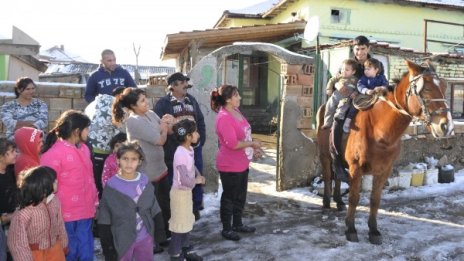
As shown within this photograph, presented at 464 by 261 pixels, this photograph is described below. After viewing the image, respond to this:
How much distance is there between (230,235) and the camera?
192 inches

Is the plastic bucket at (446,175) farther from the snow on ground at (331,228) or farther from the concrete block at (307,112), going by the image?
the concrete block at (307,112)

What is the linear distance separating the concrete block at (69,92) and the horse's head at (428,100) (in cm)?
441

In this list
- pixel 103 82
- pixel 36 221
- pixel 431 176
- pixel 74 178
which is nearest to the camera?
pixel 36 221

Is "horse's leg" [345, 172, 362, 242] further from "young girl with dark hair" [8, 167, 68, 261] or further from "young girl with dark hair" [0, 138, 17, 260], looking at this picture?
"young girl with dark hair" [0, 138, 17, 260]

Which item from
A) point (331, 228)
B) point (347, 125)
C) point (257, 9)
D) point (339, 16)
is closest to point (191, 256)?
point (331, 228)

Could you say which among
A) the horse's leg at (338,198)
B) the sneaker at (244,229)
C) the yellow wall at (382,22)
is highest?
the yellow wall at (382,22)

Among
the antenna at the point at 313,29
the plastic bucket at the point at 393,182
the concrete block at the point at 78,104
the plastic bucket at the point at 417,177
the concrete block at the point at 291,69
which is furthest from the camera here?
the antenna at the point at 313,29

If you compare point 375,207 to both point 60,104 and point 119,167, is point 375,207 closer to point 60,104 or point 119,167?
point 119,167

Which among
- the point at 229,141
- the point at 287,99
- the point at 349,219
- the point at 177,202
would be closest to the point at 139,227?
the point at 177,202

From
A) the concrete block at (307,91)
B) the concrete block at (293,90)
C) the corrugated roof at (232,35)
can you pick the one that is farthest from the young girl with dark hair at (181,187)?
the corrugated roof at (232,35)

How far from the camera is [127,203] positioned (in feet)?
10.6

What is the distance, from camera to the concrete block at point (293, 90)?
695 centimetres

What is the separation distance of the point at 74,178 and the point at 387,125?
10.9 ft

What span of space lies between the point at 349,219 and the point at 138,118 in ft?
9.01
